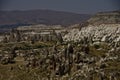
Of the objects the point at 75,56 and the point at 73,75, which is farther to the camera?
the point at 75,56

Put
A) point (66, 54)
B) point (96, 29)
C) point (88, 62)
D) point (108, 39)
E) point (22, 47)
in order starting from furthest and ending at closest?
point (96, 29) < point (108, 39) < point (22, 47) < point (66, 54) < point (88, 62)

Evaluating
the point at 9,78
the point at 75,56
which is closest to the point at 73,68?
the point at 75,56

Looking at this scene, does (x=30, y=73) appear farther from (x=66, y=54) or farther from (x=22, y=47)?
(x=22, y=47)

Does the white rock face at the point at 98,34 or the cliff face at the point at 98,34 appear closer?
the white rock face at the point at 98,34

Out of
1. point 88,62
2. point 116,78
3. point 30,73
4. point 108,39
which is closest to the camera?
point 116,78

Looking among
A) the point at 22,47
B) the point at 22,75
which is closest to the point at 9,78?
the point at 22,75

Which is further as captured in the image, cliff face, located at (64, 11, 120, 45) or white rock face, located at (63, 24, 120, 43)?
cliff face, located at (64, 11, 120, 45)
